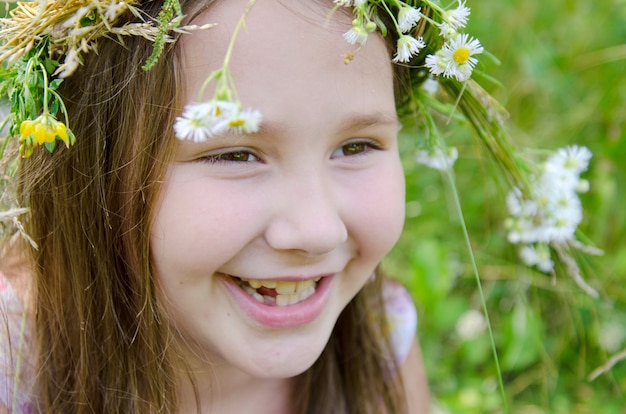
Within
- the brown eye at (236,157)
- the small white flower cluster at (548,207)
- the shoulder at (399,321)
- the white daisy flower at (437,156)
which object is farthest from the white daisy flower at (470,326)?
the brown eye at (236,157)

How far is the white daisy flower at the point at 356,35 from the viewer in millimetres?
855

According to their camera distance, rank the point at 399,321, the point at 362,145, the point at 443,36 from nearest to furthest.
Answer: the point at 443,36
the point at 362,145
the point at 399,321

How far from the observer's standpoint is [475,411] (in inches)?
75.2

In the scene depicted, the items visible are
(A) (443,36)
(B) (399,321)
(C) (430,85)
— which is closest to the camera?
(A) (443,36)

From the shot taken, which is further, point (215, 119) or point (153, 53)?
point (153, 53)

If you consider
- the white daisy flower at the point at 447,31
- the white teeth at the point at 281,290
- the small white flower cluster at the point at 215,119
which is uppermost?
the white daisy flower at the point at 447,31

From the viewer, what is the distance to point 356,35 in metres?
0.87

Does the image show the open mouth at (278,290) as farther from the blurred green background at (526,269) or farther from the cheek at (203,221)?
the blurred green background at (526,269)

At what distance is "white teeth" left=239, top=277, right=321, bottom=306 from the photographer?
3.55ft

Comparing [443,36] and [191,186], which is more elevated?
[443,36]

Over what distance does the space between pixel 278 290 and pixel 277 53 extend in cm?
36

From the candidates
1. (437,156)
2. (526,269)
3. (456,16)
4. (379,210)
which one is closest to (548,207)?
(437,156)

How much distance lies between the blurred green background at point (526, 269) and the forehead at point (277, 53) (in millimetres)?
922

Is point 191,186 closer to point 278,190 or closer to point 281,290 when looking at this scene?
point 278,190
